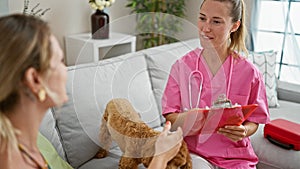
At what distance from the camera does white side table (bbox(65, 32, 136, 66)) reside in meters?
2.24

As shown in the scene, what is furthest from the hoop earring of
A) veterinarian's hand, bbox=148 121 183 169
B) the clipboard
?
the clipboard

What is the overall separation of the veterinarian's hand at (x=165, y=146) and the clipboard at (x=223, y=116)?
208 mm

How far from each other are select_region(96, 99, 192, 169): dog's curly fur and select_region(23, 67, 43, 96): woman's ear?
1.98 feet

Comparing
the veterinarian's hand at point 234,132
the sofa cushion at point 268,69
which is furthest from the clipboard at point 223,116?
the sofa cushion at point 268,69

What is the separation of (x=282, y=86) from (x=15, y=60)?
2.48 metres

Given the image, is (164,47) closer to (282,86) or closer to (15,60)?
(282,86)

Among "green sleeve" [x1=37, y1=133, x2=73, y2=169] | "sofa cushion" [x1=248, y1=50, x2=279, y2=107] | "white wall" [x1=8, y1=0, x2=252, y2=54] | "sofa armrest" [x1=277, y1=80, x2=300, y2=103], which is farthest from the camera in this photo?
"white wall" [x1=8, y1=0, x2=252, y2=54]

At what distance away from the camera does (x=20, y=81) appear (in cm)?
78

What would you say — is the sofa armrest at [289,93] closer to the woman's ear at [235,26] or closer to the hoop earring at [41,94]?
the woman's ear at [235,26]

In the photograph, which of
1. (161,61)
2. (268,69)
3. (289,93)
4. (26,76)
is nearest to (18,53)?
(26,76)

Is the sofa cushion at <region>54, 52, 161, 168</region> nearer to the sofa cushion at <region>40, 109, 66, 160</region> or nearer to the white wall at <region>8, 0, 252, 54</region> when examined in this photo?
the sofa cushion at <region>40, 109, 66, 160</region>

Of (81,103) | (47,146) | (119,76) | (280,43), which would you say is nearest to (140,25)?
(119,76)

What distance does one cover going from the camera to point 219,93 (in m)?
1.54

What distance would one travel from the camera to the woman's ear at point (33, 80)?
2.52 ft
